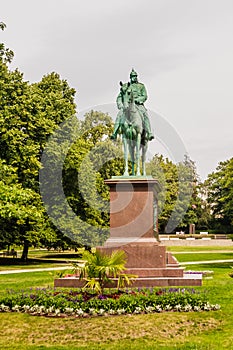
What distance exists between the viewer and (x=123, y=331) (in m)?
9.46

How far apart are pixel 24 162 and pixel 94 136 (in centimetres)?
1801

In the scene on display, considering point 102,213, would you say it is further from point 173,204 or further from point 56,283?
point 173,204

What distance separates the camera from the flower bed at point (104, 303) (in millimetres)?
10586

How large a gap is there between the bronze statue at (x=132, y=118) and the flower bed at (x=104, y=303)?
5.97 metres

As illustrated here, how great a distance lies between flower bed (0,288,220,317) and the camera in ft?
34.7

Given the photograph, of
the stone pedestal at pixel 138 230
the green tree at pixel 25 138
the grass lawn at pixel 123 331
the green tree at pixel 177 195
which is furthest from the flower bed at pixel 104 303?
the green tree at pixel 177 195

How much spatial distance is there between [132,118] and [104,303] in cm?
768

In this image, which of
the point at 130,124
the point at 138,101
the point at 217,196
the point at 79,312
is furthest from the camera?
the point at 217,196

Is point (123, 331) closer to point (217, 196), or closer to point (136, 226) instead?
point (136, 226)

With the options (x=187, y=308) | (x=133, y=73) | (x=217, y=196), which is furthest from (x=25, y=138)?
(x=217, y=196)

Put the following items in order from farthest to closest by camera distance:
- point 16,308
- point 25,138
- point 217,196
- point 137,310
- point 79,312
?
point 217,196, point 25,138, point 16,308, point 137,310, point 79,312

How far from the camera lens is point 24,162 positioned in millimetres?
27766

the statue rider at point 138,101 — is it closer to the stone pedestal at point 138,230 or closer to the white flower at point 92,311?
the stone pedestal at point 138,230

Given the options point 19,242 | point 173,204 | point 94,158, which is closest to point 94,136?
point 94,158
